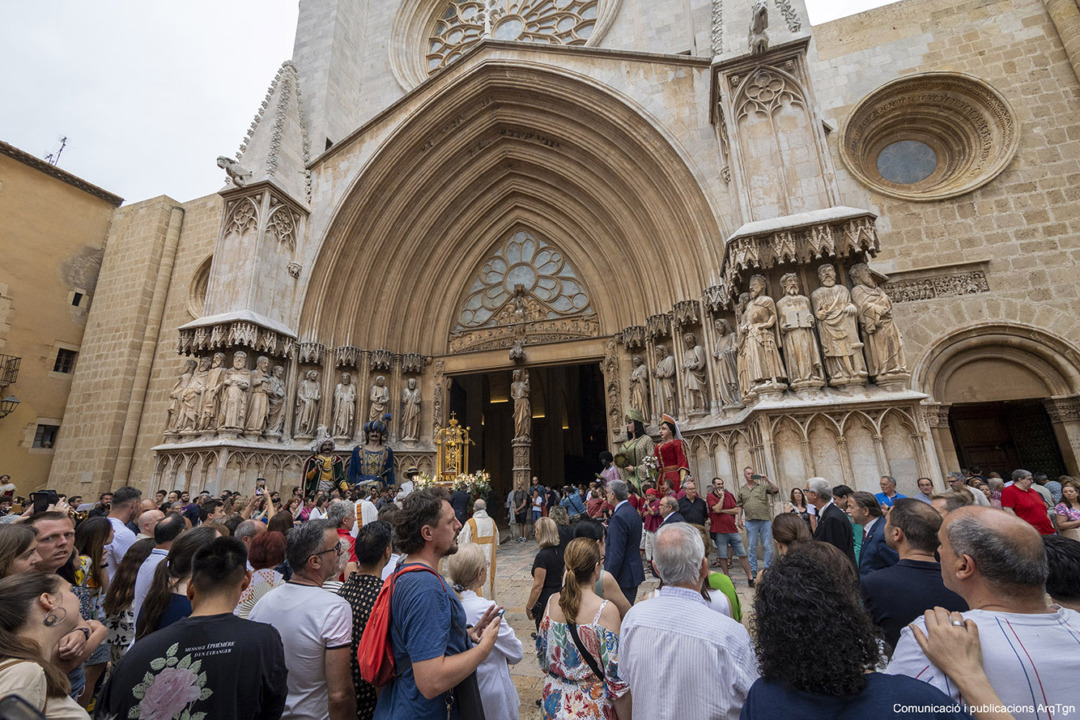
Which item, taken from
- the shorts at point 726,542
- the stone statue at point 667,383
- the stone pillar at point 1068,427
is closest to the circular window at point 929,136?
the stone pillar at point 1068,427

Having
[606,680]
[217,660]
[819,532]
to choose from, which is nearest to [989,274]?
[819,532]

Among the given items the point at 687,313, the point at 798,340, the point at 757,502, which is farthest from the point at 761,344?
the point at 687,313

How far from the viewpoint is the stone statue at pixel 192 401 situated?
927cm

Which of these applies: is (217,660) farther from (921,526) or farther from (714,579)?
(921,526)

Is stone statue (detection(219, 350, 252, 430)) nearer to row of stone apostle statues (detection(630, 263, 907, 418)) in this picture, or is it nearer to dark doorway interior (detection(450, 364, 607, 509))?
dark doorway interior (detection(450, 364, 607, 509))

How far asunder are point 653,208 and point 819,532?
755cm

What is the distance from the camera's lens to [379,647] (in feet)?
→ 5.37

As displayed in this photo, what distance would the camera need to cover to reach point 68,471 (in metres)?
12.6

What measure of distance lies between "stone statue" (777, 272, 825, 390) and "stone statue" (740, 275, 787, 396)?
0.12 meters

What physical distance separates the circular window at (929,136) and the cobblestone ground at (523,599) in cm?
849

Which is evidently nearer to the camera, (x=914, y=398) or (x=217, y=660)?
(x=217, y=660)

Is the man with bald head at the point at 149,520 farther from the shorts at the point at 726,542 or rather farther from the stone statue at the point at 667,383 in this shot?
the stone statue at the point at 667,383

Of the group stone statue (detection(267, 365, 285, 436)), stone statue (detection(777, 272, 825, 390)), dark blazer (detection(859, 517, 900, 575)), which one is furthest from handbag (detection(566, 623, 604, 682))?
stone statue (detection(267, 365, 285, 436))

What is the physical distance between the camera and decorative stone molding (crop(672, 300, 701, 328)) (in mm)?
8680
